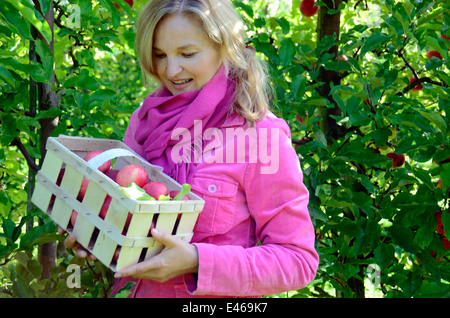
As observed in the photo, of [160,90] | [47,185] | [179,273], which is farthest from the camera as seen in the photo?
[160,90]

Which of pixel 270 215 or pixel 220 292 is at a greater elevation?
pixel 270 215

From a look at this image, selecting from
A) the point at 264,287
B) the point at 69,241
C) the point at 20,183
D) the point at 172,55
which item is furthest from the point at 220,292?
the point at 20,183

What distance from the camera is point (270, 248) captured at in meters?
1.28

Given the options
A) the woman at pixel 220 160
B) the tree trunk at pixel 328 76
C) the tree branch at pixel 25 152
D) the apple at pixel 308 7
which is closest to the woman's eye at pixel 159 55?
the woman at pixel 220 160

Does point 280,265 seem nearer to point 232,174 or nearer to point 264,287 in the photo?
point 264,287

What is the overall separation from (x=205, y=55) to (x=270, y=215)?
0.41m

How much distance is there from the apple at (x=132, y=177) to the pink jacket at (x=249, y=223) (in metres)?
0.13

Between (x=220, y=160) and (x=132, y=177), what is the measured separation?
21cm

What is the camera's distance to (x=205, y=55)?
4.55 ft

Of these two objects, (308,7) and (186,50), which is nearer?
(186,50)

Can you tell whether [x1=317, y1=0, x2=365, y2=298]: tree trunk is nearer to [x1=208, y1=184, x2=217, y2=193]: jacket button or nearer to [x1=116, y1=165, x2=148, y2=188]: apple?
[x1=208, y1=184, x2=217, y2=193]: jacket button

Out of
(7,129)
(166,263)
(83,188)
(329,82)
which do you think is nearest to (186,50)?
(83,188)

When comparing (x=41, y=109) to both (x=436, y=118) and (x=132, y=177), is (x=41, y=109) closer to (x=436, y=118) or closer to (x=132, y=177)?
(x=132, y=177)

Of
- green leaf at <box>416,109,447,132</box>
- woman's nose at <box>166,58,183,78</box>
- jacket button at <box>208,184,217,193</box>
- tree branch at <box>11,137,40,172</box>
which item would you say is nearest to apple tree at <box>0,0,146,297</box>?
tree branch at <box>11,137,40,172</box>
